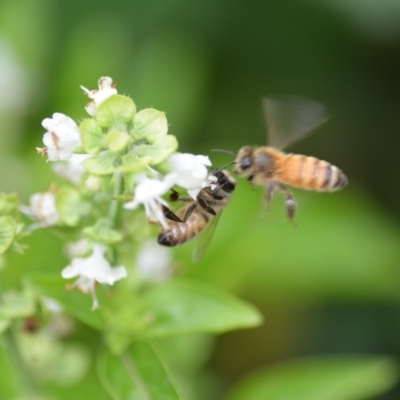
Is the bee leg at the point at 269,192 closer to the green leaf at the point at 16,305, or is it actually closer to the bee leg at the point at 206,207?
the bee leg at the point at 206,207

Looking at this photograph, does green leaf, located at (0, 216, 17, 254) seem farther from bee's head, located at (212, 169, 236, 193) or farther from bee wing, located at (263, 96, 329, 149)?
bee wing, located at (263, 96, 329, 149)

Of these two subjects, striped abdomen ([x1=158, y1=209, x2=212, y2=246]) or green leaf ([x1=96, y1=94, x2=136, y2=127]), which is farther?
striped abdomen ([x1=158, y1=209, x2=212, y2=246])

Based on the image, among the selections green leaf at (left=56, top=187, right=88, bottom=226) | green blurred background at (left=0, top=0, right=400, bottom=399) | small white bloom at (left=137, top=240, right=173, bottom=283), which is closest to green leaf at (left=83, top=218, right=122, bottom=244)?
green leaf at (left=56, top=187, right=88, bottom=226)

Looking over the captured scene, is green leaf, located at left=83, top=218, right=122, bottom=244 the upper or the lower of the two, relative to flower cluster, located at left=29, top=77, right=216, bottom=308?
lower

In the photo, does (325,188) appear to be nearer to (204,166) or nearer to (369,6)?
(204,166)

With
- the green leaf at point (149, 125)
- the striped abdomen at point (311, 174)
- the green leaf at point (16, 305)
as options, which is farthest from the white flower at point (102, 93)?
the striped abdomen at point (311, 174)

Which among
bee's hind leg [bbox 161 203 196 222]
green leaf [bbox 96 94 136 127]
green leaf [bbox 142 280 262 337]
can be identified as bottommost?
green leaf [bbox 142 280 262 337]
